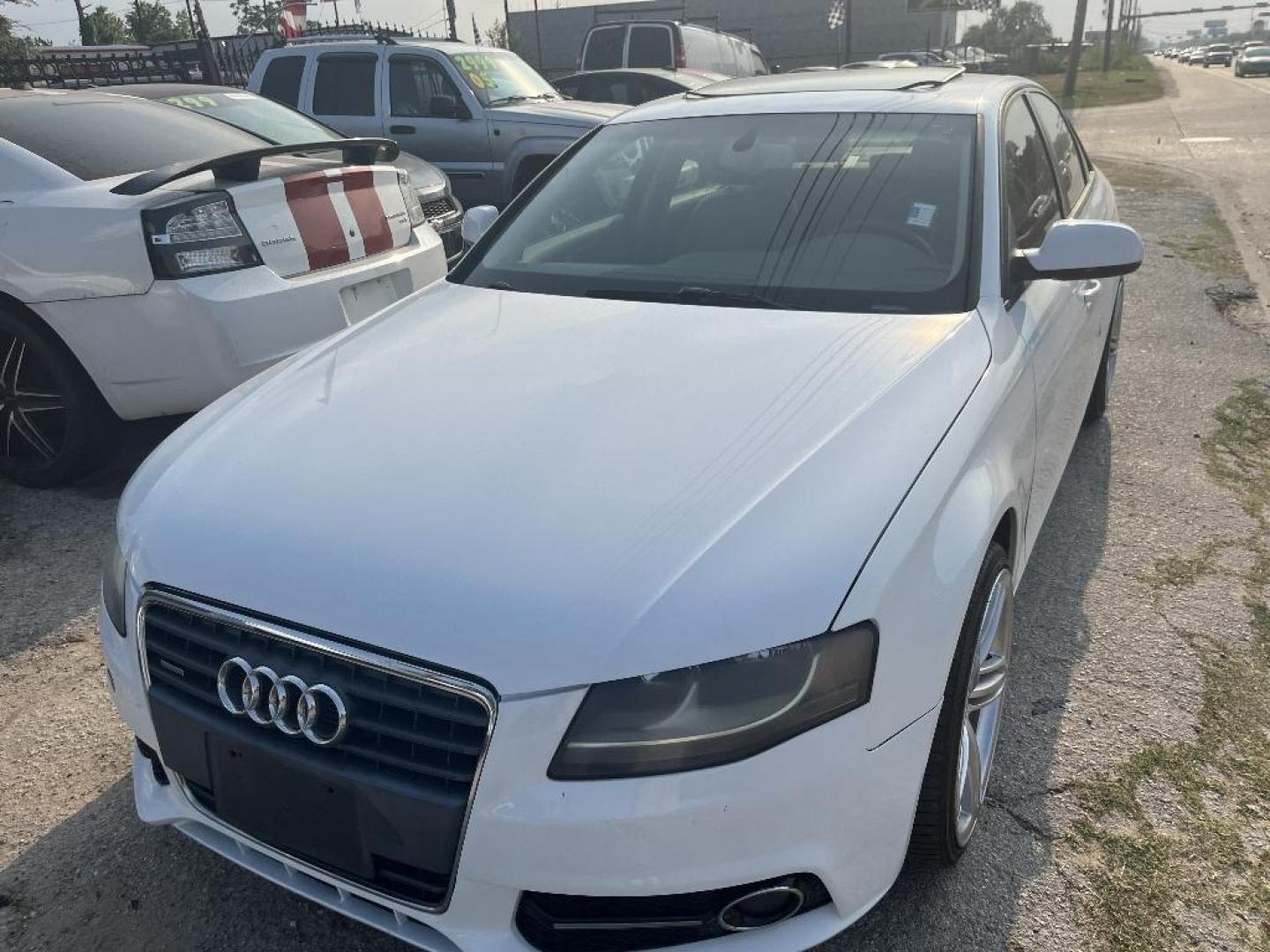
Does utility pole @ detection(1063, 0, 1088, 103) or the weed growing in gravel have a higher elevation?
utility pole @ detection(1063, 0, 1088, 103)

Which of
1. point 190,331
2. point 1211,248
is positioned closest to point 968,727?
point 190,331

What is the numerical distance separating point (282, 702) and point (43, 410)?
299 centimetres

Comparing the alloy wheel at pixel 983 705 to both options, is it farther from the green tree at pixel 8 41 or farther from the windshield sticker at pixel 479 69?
the green tree at pixel 8 41

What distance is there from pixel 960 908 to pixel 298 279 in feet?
10.4

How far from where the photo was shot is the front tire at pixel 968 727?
6.24 ft

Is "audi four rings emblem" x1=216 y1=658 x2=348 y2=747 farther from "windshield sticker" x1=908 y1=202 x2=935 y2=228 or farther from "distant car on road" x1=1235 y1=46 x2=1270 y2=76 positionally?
"distant car on road" x1=1235 y1=46 x2=1270 y2=76

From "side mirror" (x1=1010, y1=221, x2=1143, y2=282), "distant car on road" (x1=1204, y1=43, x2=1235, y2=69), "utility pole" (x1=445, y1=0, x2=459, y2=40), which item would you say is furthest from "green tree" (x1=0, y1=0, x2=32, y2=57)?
"distant car on road" (x1=1204, y1=43, x2=1235, y2=69)

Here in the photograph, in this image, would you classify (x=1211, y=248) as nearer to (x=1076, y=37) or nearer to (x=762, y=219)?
(x=762, y=219)

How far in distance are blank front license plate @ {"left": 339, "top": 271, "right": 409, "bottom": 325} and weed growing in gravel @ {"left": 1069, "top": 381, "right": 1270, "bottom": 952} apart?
10.2 ft

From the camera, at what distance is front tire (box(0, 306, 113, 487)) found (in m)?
3.90

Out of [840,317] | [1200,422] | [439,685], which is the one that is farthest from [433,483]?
[1200,422]

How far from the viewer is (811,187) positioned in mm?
2928

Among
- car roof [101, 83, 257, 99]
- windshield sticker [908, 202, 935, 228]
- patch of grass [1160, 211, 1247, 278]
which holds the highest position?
car roof [101, 83, 257, 99]

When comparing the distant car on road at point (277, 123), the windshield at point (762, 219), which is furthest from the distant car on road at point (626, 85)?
the windshield at point (762, 219)
